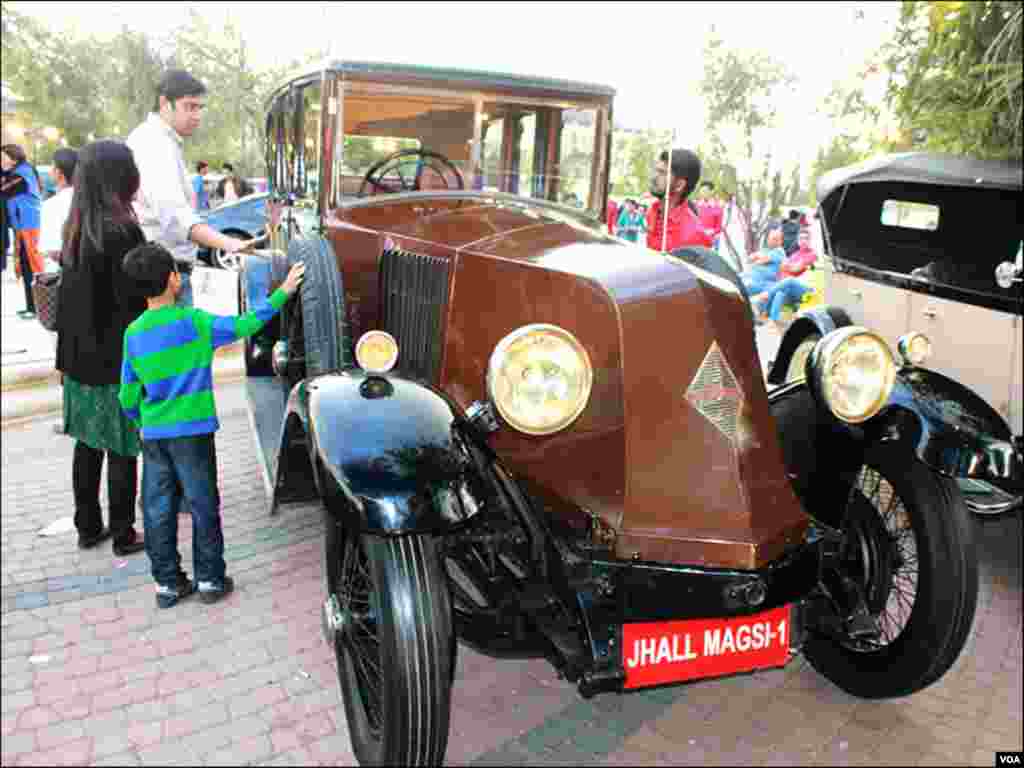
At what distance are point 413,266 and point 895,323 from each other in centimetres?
306

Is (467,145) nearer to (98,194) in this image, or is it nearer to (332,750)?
(98,194)

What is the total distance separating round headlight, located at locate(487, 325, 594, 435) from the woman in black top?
2.09 meters

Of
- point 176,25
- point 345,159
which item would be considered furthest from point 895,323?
point 176,25

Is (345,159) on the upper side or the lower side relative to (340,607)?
upper

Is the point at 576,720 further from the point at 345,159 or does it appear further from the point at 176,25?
the point at 176,25

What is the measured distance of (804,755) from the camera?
2418 millimetres

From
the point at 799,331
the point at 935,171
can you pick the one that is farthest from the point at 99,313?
the point at 935,171

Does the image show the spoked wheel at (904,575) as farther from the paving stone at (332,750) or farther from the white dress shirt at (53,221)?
the white dress shirt at (53,221)

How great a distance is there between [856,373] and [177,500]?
2.56 m

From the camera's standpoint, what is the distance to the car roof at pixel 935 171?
381 centimetres

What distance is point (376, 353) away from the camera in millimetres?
2184

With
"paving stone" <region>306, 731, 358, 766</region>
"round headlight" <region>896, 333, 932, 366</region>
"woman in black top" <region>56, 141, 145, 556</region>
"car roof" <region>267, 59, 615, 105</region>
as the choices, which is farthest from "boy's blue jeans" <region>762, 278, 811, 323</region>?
"paving stone" <region>306, 731, 358, 766</region>

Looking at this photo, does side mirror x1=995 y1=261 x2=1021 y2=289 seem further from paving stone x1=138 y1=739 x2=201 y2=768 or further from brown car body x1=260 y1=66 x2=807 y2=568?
paving stone x1=138 y1=739 x2=201 y2=768

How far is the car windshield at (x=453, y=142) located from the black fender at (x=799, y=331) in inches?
70.1
